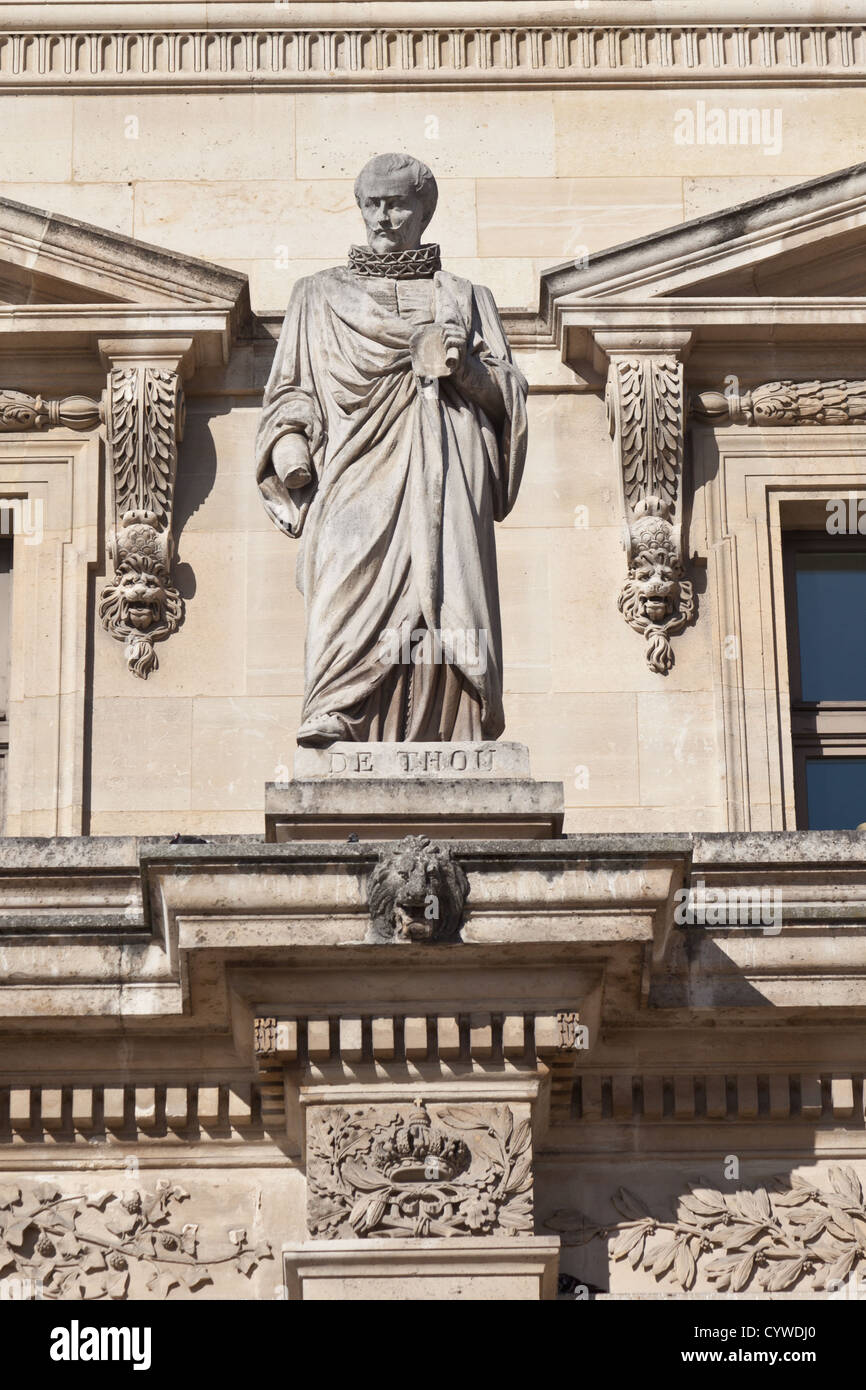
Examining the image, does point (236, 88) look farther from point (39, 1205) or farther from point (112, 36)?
point (39, 1205)

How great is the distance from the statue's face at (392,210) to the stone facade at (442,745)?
2249mm

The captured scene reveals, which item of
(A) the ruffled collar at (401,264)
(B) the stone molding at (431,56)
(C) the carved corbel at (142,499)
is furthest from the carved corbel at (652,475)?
(A) the ruffled collar at (401,264)

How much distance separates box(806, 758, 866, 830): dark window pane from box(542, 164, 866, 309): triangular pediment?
7.40 ft

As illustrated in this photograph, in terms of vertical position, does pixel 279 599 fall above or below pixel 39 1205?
above

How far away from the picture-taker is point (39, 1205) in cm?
1340

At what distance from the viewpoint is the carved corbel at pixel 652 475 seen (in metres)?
16.1

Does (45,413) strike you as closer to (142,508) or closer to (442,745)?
(142,508)

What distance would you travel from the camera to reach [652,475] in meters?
16.3

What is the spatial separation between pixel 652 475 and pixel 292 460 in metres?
2.85

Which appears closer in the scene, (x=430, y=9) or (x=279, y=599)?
(x=279, y=599)
